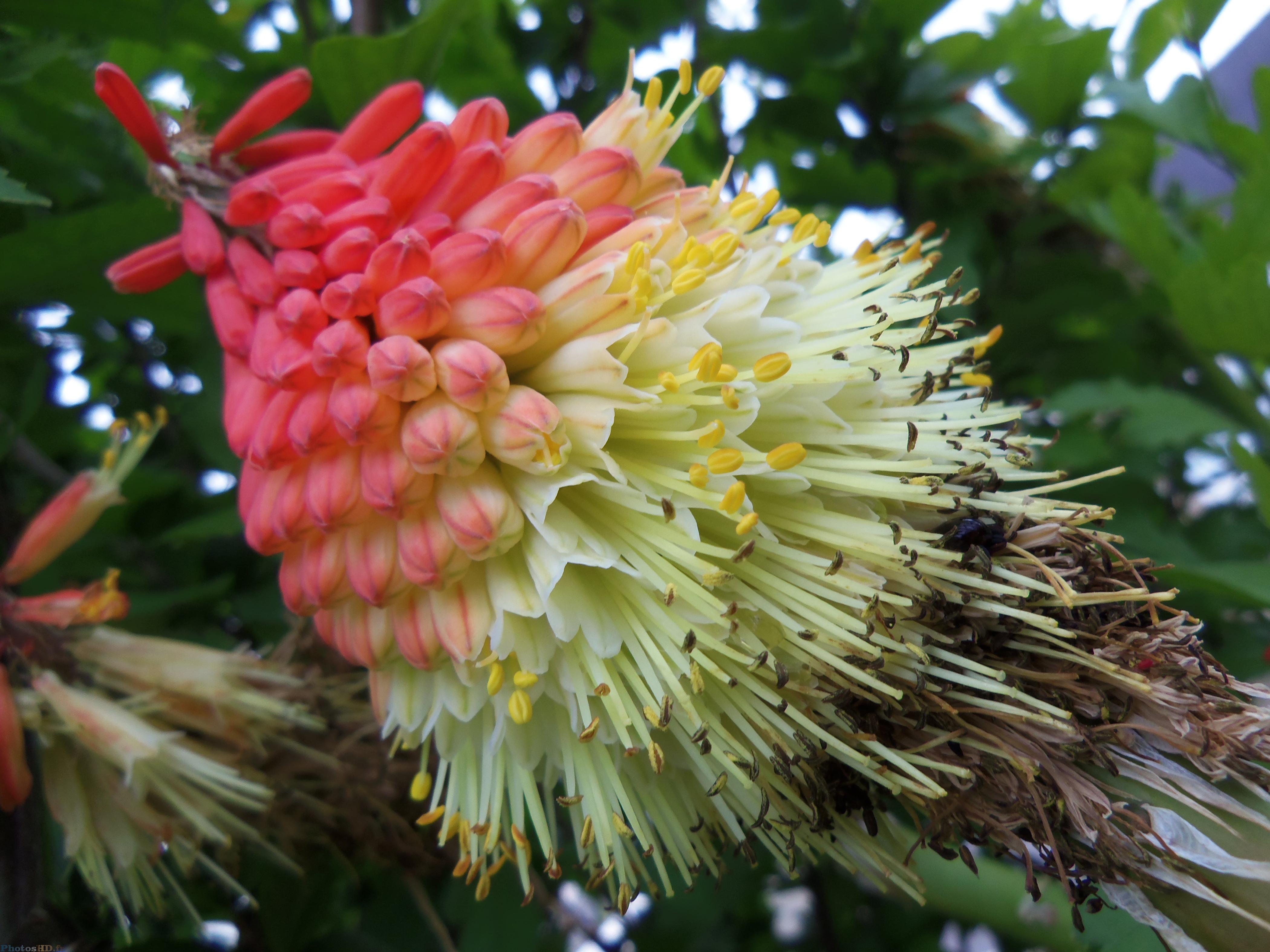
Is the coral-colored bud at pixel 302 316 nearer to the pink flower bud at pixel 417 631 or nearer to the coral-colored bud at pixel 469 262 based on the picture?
the coral-colored bud at pixel 469 262

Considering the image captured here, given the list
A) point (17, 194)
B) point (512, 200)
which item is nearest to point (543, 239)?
point (512, 200)

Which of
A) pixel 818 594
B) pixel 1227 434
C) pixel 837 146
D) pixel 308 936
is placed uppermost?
pixel 837 146

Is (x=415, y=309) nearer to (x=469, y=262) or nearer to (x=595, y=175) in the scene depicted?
(x=469, y=262)

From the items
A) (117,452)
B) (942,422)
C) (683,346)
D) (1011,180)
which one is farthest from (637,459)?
(1011,180)

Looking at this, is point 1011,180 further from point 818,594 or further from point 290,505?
point 290,505

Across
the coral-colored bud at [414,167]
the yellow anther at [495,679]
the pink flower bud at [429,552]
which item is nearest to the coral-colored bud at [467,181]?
the coral-colored bud at [414,167]
